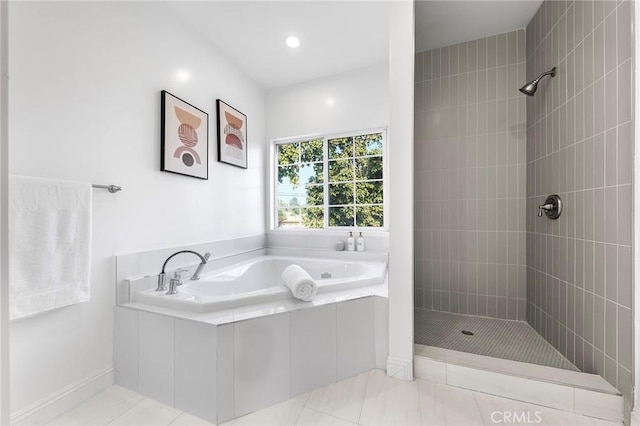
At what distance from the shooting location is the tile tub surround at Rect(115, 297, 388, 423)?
1.33 metres

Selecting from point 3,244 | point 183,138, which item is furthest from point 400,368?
point 183,138

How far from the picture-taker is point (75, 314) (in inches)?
57.9

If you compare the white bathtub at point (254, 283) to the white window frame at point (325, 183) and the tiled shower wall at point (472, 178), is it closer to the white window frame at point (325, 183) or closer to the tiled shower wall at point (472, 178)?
the white window frame at point (325, 183)

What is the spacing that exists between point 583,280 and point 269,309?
1.73m

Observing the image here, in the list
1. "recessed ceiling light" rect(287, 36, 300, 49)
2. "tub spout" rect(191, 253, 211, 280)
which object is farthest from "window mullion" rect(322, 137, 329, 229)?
"tub spout" rect(191, 253, 211, 280)

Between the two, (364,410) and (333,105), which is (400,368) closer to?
(364,410)

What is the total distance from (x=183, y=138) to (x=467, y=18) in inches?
93.3

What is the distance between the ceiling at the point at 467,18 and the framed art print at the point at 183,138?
1.88 m

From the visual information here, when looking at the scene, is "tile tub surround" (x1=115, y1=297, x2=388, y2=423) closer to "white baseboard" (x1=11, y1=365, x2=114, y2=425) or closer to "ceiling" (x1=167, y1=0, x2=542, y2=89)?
"white baseboard" (x1=11, y1=365, x2=114, y2=425)

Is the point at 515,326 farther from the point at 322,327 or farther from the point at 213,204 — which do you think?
the point at 213,204

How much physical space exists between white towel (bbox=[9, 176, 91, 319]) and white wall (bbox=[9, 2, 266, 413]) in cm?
11

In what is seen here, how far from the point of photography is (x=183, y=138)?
2.13m

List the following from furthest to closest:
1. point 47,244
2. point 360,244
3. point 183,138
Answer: point 360,244, point 183,138, point 47,244

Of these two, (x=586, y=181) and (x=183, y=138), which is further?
(x=183, y=138)
